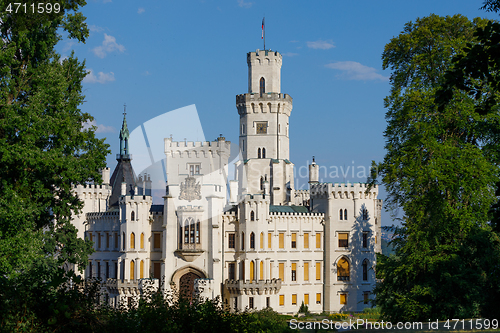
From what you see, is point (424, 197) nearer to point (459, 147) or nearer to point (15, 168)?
point (459, 147)

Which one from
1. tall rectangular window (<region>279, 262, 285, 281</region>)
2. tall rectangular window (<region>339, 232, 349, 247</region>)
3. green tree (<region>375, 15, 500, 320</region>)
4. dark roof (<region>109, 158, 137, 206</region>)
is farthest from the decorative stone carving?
green tree (<region>375, 15, 500, 320</region>)

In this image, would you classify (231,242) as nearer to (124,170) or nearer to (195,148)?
(195,148)

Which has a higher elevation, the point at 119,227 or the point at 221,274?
the point at 119,227

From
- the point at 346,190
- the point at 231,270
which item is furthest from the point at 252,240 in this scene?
the point at 346,190

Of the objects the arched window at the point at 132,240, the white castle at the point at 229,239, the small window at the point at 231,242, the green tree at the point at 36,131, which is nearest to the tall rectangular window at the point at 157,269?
the white castle at the point at 229,239

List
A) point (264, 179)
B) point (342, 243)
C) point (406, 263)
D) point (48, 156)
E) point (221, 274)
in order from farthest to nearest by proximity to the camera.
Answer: point (264, 179)
point (342, 243)
point (221, 274)
point (406, 263)
point (48, 156)

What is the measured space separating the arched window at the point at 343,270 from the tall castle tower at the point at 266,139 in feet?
39.7

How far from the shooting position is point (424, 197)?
30.8 meters

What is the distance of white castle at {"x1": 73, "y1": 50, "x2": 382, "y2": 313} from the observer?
185ft

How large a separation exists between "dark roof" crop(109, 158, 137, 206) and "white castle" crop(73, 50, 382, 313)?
94.6 inches

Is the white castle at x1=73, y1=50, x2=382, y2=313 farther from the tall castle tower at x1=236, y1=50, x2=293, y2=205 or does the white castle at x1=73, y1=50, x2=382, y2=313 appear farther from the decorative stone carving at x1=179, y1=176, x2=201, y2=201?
the tall castle tower at x1=236, y1=50, x2=293, y2=205

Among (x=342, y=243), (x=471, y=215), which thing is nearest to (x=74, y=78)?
(x=471, y=215)

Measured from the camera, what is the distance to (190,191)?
57.4 m

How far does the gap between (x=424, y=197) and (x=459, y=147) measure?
4089 mm
